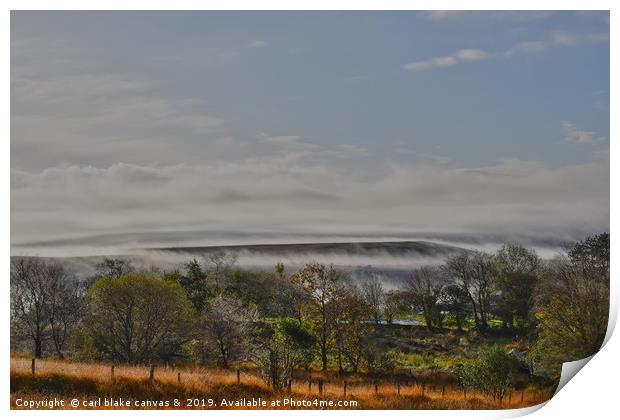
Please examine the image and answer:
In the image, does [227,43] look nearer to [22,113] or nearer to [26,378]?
[22,113]

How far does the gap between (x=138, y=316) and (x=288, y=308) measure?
1.32 m

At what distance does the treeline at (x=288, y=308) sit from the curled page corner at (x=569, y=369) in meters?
0.16

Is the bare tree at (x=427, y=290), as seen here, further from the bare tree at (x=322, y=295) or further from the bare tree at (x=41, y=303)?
the bare tree at (x=41, y=303)

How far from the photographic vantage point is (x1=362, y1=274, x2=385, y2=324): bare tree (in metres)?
9.18

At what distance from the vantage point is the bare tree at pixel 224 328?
30.0 ft

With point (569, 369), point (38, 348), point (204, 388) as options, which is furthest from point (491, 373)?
point (38, 348)

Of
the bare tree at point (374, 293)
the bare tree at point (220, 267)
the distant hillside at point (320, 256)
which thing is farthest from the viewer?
the bare tree at point (374, 293)

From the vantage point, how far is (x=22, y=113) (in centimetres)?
888

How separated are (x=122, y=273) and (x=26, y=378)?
1197 millimetres

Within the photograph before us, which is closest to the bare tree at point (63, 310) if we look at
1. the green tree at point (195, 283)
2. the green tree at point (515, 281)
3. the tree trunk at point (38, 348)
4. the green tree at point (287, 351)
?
the tree trunk at point (38, 348)

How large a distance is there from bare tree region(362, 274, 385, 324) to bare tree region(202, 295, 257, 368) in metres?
1.05

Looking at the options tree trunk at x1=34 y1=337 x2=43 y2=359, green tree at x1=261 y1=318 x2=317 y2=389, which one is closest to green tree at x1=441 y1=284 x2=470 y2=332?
green tree at x1=261 y1=318 x2=317 y2=389

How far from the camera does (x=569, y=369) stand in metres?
8.92

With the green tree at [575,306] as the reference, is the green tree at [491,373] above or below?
below
